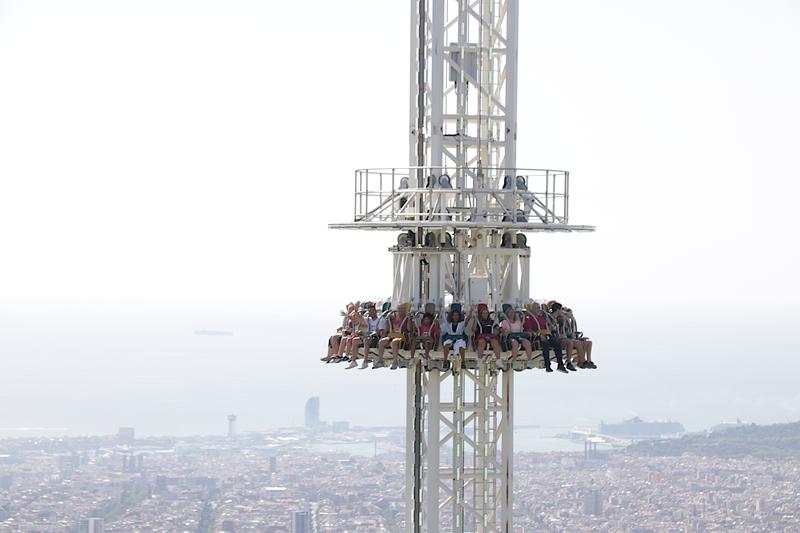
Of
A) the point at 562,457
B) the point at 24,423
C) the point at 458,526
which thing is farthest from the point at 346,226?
the point at 24,423

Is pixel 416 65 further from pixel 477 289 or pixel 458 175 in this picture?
pixel 477 289

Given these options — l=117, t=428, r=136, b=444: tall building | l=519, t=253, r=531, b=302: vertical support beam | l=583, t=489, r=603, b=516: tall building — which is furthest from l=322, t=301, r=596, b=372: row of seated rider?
l=117, t=428, r=136, b=444: tall building

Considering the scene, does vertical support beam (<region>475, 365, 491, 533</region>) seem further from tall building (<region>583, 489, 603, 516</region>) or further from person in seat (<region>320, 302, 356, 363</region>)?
tall building (<region>583, 489, 603, 516</region>)

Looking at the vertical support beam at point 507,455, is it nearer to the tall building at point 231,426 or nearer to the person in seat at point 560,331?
the person in seat at point 560,331

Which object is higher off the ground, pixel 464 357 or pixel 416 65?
pixel 416 65

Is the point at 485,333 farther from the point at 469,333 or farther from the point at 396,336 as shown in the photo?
the point at 396,336

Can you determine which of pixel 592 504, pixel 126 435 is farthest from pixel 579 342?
pixel 126 435
